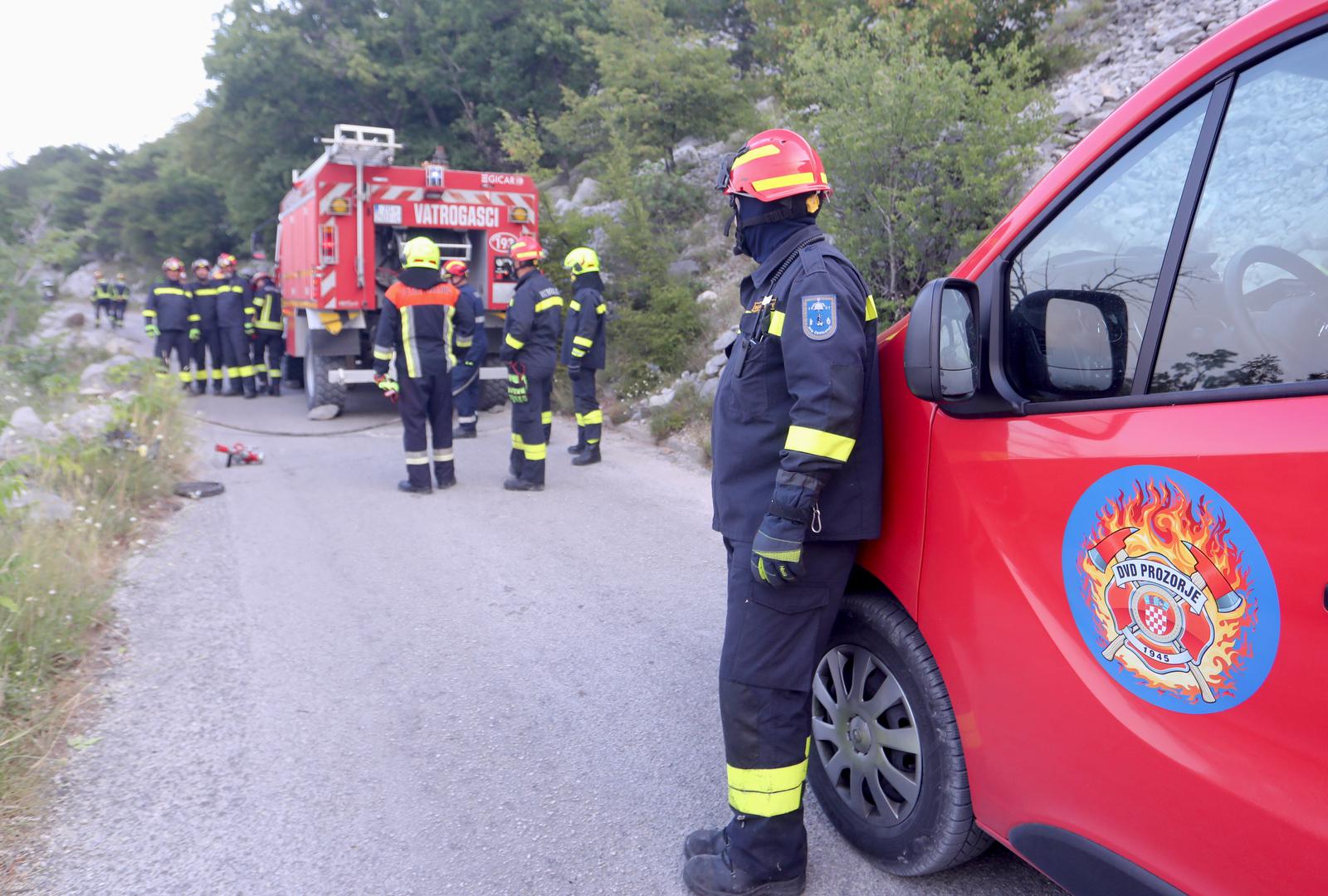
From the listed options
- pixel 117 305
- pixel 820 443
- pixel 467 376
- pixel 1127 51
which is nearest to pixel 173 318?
pixel 467 376

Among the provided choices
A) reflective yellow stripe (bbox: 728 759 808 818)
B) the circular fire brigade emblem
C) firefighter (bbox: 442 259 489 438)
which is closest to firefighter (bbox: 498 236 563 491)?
firefighter (bbox: 442 259 489 438)

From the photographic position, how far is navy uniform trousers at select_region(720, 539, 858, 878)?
263 cm

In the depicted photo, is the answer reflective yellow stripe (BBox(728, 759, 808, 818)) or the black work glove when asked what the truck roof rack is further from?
reflective yellow stripe (BBox(728, 759, 808, 818))

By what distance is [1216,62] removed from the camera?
1909 millimetres

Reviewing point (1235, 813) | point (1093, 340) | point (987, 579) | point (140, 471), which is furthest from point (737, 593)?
point (140, 471)

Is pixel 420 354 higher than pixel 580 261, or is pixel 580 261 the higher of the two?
pixel 580 261

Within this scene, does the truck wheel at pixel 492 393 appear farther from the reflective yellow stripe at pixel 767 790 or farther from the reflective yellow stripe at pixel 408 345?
the reflective yellow stripe at pixel 767 790

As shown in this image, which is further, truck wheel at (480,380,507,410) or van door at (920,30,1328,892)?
truck wheel at (480,380,507,410)

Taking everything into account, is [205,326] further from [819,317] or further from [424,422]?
[819,317]

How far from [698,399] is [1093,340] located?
25.9ft

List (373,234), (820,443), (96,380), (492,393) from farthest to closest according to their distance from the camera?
(96,380)
(492,393)
(373,234)
(820,443)

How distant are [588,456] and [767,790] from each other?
21.9 ft

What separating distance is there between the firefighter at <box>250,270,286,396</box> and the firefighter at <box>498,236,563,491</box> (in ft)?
26.6

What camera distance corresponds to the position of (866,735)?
2.82m
